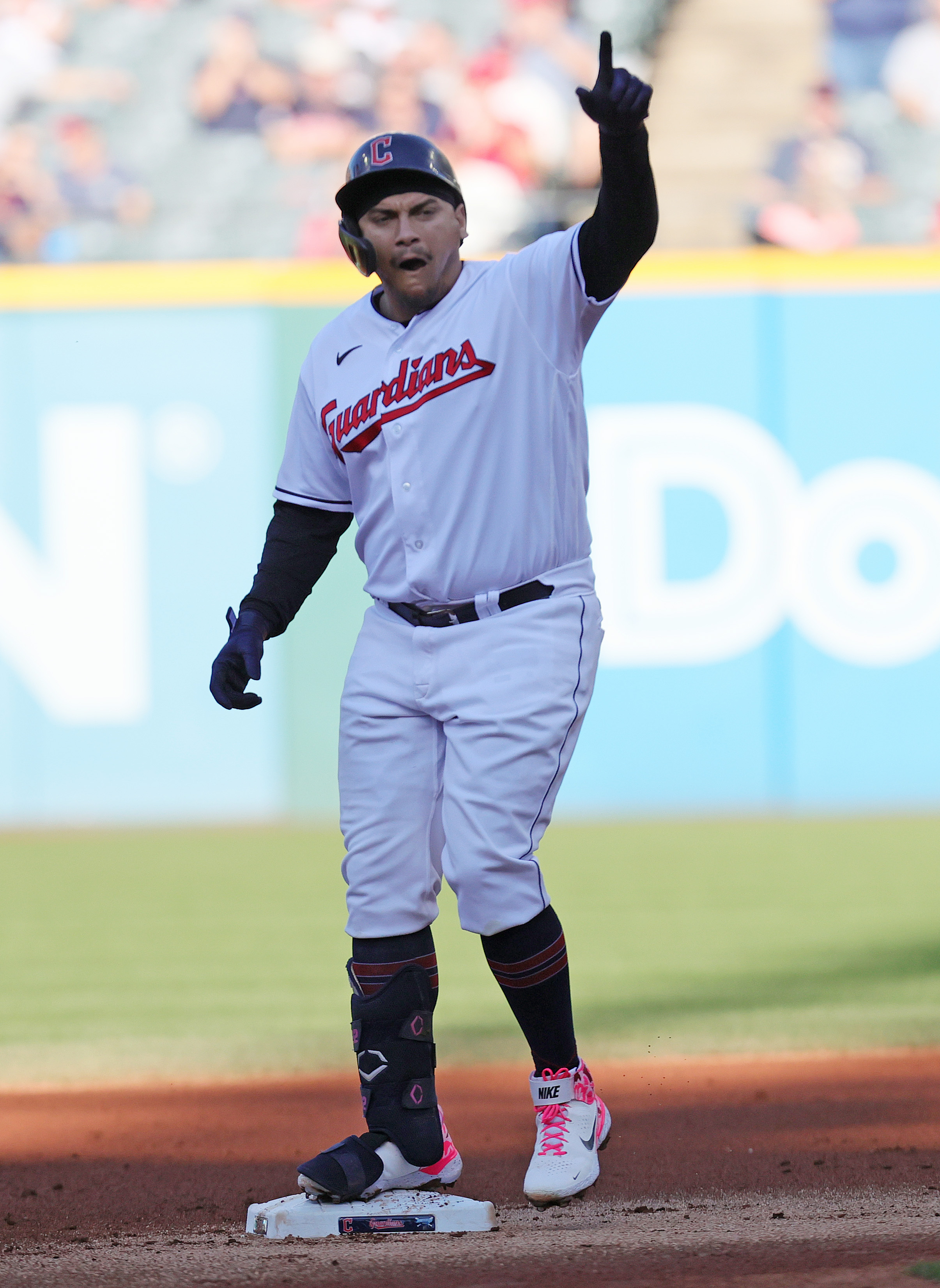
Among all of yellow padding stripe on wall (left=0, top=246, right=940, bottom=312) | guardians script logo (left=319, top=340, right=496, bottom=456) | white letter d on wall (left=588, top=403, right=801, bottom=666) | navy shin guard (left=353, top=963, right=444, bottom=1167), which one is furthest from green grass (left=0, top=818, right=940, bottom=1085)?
yellow padding stripe on wall (left=0, top=246, right=940, bottom=312)

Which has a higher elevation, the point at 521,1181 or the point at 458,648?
the point at 458,648

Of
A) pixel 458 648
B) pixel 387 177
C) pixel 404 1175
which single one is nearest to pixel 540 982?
pixel 404 1175

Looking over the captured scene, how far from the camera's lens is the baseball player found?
2.98 metres

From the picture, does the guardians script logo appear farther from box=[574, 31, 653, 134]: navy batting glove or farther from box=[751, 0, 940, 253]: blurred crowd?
box=[751, 0, 940, 253]: blurred crowd

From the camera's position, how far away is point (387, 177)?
122 inches

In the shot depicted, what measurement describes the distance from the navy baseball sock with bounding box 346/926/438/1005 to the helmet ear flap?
1269mm

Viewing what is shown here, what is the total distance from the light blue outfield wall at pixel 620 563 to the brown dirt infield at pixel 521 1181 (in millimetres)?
5674

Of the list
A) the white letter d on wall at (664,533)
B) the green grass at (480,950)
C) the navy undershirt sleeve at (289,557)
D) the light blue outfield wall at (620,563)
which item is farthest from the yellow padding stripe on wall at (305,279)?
the navy undershirt sleeve at (289,557)

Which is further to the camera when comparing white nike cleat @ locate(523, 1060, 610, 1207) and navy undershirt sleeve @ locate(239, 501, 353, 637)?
navy undershirt sleeve @ locate(239, 501, 353, 637)

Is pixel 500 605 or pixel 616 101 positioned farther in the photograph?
pixel 500 605

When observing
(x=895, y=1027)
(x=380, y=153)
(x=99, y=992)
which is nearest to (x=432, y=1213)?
(x=380, y=153)

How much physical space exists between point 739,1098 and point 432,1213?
1.33 metres

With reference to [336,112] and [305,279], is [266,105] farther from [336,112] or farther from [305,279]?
[305,279]

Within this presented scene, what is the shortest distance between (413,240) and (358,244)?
0.15m
